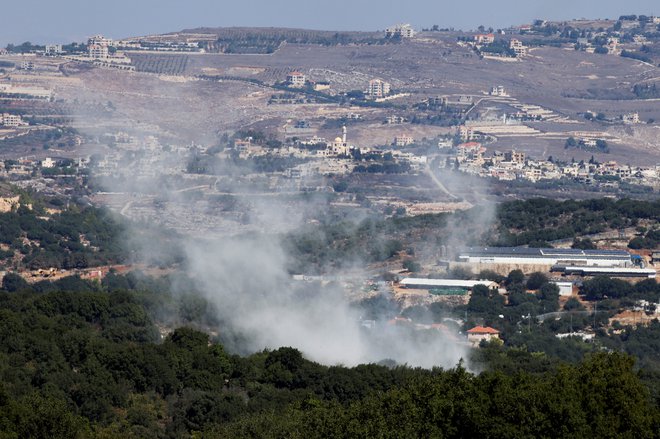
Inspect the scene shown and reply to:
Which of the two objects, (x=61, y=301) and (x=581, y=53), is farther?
(x=581, y=53)

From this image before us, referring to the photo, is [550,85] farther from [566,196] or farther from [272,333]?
[272,333]

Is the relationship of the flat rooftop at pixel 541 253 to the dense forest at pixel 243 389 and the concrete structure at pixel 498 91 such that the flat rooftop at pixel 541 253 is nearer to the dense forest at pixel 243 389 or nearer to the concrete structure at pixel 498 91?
the dense forest at pixel 243 389

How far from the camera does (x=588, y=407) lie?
29031mm

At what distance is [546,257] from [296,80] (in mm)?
94600

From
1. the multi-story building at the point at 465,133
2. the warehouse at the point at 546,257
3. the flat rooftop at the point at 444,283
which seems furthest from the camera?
the multi-story building at the point at 465,133

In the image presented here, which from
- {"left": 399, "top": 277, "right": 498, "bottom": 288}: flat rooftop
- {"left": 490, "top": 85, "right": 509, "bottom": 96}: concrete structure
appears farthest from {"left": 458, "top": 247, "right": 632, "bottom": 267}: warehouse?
{"left": 490, "top": 85, "right": 509, "bottom": 96}: concrete structure

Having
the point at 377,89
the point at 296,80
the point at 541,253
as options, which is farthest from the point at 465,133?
the point at 541,253

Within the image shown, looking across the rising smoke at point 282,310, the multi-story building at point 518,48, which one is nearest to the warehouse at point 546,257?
the rising smoke at point 282,310

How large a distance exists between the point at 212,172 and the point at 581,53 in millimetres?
86393

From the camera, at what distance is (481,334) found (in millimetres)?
54469

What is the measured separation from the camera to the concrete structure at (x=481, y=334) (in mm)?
53272

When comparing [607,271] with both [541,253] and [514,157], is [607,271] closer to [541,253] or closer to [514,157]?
[541,253]

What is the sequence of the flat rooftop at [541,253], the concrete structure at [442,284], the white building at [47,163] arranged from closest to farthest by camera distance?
the concrete structure at [442,284] < the flat rooftop at [541,253] < the white building at [47,163]

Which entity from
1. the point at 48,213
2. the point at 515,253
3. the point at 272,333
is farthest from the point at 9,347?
the point at 48,213
